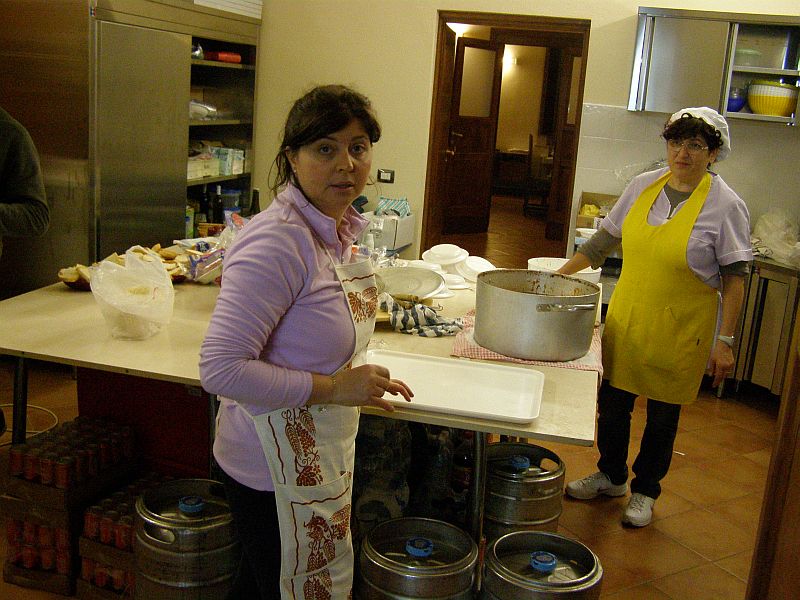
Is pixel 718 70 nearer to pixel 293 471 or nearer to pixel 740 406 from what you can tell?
pixel 740 406

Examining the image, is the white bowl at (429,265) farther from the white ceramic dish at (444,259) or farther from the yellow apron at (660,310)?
the yellow apron at (660,310)

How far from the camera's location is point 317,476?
1.73 m

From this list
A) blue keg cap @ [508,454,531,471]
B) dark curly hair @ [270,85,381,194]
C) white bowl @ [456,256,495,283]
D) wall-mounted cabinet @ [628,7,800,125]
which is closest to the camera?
dark curly hair @ [270,85,381,194]

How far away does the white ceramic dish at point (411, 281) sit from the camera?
3.05 metres

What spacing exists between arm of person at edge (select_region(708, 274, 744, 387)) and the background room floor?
723 millimetres

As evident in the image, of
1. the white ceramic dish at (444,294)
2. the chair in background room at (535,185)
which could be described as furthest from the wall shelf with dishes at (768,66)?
the chair in background room at (535,185)

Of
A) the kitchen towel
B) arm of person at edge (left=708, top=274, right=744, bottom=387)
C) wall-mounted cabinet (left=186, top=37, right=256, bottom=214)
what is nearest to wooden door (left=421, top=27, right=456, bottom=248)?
wall-mounted cabinet (left=186, top=37, right=256, bottom=214)

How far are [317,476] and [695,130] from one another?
1.87 meters

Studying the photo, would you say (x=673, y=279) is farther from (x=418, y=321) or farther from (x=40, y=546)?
(x=40, y=546)

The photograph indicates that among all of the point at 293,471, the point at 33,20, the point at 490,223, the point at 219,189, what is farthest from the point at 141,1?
the point at 490,223

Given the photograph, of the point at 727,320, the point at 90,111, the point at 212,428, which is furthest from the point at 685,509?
the point at 90,111

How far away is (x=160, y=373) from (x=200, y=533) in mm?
445

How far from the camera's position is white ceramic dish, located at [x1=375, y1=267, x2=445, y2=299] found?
3049 millimetres

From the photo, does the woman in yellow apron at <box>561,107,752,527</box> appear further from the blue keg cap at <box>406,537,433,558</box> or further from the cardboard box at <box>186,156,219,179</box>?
the cardboard box at <box>186,156,219,179</box>
